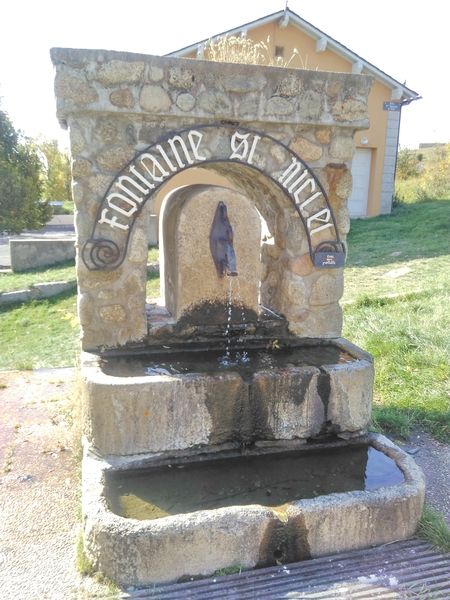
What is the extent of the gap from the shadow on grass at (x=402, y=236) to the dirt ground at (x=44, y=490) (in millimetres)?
6312

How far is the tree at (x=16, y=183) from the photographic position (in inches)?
451

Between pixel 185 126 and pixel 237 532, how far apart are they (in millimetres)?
2444

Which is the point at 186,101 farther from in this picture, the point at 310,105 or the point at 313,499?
the point at 313,499

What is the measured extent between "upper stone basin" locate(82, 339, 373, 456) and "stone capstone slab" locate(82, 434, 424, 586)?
0.36 metres

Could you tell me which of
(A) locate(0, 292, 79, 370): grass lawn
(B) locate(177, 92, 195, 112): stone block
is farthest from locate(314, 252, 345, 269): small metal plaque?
(A) locate(0, 292, 79, 370): grass lawn

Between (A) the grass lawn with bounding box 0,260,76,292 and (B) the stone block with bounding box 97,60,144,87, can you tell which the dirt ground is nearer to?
(B) the stone block with bounding box 97,60,144,87

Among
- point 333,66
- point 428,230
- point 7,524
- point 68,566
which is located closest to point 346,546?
point 68,566

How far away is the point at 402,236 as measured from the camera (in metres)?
11.5

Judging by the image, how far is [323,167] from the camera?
3688 mm

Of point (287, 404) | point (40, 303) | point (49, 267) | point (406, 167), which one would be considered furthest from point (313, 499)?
point (406, 167)

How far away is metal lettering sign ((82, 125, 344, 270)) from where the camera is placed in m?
3.33

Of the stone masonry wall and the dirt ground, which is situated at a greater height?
the stone masonry wall

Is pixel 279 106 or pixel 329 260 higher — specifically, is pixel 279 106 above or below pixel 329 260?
above

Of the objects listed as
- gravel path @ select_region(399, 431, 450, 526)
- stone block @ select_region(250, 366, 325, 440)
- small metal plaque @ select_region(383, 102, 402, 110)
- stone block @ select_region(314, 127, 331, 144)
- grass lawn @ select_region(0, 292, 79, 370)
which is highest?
small metal plaque @ select_region(383, 102, 402, 110)
